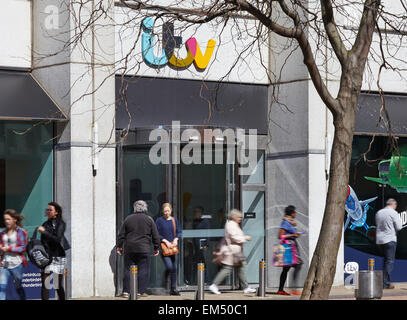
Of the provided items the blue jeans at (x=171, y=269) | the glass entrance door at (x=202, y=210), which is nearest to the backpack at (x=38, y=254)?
the blue jeans at (x=171, y=269)

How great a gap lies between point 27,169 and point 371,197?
302 inches

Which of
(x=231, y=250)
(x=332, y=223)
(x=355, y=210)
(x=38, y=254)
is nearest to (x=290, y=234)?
(x=231, y=250)

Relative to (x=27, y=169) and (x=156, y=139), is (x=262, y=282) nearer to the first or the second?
(x=156, y=139)

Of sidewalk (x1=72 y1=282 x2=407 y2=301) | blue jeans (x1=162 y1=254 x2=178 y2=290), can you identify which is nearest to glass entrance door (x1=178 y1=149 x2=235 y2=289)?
blue jeans (x1=162 y1=254 x2=178 y2=290)

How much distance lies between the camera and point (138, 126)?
1720 cm

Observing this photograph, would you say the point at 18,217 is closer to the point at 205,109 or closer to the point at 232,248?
the point at 232,248

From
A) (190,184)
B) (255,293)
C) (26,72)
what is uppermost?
(26,72)

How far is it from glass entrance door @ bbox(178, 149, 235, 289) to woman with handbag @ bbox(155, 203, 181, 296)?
0.53 metres

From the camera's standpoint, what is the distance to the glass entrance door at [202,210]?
1725cm

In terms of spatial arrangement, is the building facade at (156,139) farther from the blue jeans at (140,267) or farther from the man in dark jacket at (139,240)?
the man in dark jacket at (139,240)

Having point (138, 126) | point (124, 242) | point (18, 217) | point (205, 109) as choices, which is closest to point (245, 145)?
point (205, 109)

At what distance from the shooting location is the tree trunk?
1176 centimetres

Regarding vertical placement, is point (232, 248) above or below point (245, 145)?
below

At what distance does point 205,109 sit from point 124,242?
12.3 feet
